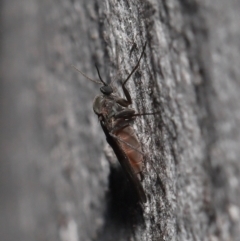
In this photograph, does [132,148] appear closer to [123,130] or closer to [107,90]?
[123,130]

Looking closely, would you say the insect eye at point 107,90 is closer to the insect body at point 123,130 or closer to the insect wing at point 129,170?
the insect body at point 123,130

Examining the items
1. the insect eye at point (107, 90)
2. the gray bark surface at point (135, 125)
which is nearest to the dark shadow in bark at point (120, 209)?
the gray bark surface at point (135, 125)

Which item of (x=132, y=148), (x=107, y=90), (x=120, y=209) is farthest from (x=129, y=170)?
(x=107, y=90)

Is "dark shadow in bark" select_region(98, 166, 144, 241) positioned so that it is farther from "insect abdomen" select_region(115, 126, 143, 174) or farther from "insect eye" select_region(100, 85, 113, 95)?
"insect eye" select_region(100, 85, 113, 95)

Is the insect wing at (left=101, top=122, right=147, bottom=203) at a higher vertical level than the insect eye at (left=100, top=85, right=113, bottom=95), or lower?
lower

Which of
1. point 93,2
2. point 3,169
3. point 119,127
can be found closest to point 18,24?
point 3,169

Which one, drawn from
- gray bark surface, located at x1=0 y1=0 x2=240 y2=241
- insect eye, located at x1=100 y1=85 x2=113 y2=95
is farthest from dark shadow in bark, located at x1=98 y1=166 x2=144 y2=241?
insect eye, located at x1=100 y1=85 x2=113 y2=95

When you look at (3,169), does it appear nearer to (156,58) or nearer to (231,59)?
(231,59)
